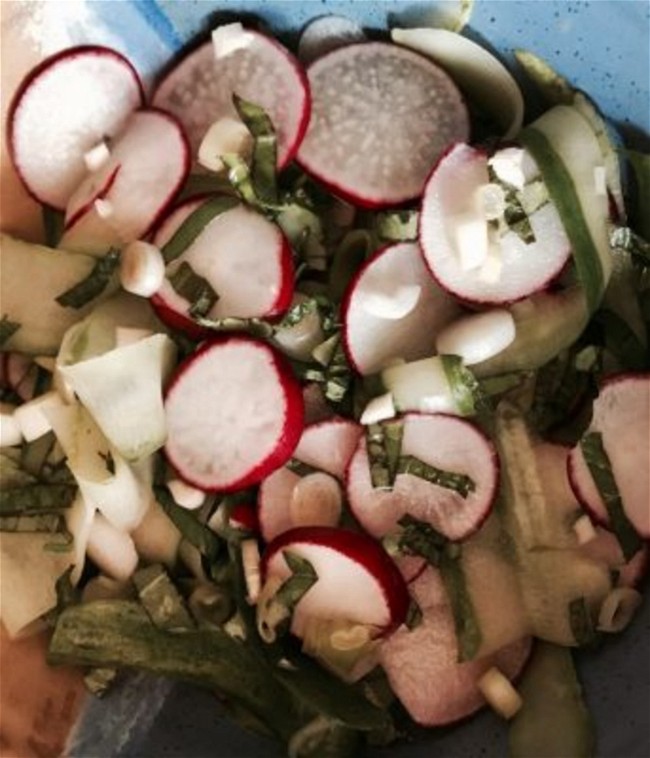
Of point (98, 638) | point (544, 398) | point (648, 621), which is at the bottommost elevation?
point (98, 638)

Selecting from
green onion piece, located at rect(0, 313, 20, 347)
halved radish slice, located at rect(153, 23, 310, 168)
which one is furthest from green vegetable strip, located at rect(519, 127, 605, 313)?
green onion piece, located at rect(0, 313, 20, 347)

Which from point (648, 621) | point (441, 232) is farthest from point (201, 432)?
point (648, 621)

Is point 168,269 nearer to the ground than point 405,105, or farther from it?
nearer to the ground

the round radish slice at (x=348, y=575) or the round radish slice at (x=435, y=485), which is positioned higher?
the round radish slice at (x=435, y=485)

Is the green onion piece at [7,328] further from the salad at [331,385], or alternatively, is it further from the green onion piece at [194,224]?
the green onion piece at [194,224]

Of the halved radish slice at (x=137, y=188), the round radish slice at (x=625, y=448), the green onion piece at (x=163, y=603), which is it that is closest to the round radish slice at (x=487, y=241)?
the round radish slice at (x=625, y=448)

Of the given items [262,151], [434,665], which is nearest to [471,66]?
[262,151]

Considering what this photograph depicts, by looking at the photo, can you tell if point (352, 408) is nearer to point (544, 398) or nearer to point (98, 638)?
point (544, 398)

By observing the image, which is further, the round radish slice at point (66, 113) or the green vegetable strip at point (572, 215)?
the round radish slice at point (66, 113)
